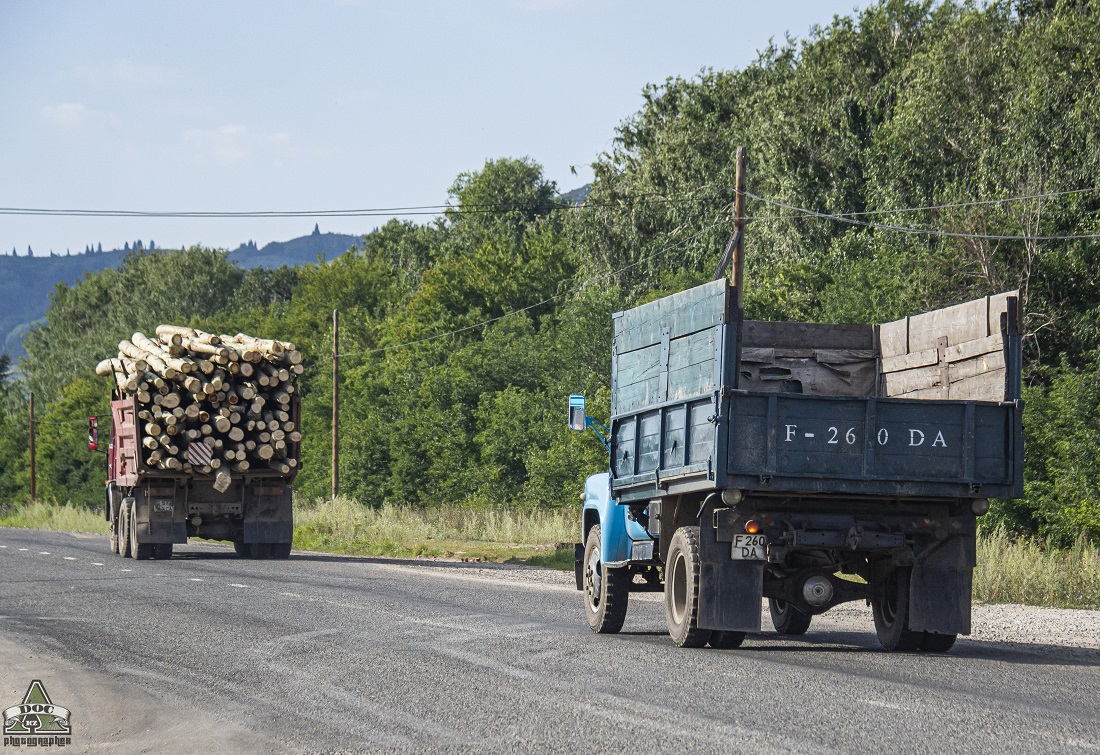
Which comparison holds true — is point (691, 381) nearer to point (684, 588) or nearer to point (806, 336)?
point (684, 588)

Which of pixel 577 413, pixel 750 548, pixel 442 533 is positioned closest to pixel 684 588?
pixel 750 548

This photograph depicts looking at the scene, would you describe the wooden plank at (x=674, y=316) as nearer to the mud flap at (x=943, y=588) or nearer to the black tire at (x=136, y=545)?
the mud flap at (x=943, y=588)

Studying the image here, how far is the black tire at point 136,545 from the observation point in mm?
26969

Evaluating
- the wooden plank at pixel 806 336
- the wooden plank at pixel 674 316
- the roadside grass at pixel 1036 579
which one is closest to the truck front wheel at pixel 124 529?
the roadside grass at pixel 1036 579

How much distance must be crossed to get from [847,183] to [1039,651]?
115ft

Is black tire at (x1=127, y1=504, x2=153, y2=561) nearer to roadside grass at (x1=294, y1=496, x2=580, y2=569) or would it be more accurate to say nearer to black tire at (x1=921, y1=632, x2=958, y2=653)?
roadside grass at (x1=294, y1=496, x2=580, y2=569)

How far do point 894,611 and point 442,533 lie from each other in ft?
84.3

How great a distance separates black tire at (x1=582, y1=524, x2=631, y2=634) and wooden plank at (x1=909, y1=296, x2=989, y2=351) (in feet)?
12.0

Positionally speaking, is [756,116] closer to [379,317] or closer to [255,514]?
[255,514]

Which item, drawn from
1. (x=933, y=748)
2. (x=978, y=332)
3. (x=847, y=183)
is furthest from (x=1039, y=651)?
(x=847, y=183)

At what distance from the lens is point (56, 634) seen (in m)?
14.1

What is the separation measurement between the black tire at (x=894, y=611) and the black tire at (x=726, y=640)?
4.19 ft

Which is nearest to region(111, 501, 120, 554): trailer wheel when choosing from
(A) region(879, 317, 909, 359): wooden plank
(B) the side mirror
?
(B) the side mirror

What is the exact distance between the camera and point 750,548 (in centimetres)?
1185
